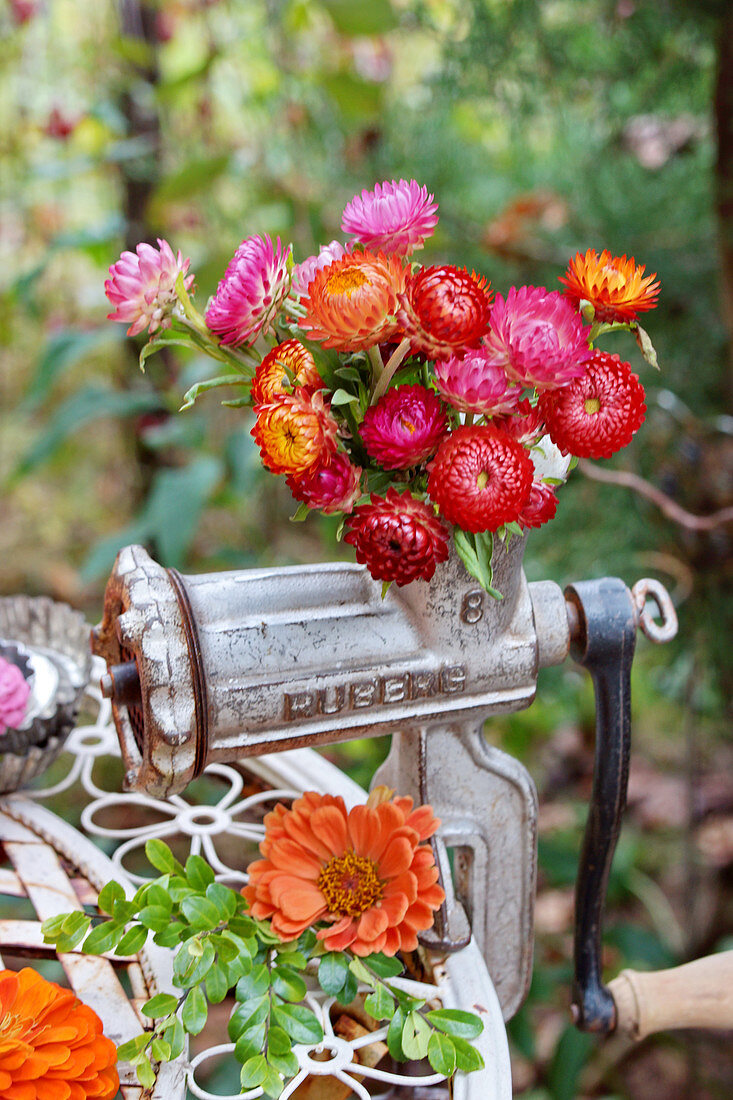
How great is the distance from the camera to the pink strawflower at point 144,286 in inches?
17.2

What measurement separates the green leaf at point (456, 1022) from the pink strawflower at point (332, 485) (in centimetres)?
28

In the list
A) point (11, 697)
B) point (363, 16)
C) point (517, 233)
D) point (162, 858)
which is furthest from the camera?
point (517, 233)

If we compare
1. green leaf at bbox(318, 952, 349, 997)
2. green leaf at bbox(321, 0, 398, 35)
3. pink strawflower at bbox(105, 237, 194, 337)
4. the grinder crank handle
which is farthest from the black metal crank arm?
green leaf at bbox(321, 0, 398, 35)

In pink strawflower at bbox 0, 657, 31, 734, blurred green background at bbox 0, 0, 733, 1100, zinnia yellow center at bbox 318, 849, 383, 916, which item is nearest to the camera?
zinnia yellow center at bbox 318, 849, 383, 916

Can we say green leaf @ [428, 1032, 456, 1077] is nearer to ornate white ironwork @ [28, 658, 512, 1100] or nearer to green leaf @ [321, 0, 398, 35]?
ornate white ironwork @ [28, 658, 512, 1100]

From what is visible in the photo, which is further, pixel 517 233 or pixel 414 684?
pixel 517 233

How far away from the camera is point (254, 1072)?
0.43 metres

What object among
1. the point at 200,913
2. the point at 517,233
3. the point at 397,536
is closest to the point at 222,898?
the point at 200,913

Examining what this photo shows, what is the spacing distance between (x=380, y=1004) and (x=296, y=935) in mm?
62

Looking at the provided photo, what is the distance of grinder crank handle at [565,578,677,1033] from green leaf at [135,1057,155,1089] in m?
0.30

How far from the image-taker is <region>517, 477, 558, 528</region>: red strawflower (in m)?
0.47

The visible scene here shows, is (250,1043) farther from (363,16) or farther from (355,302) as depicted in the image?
(363,16)

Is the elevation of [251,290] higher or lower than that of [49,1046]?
higher

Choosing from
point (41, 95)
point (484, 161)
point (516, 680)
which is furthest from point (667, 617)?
point (41, 95)
